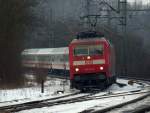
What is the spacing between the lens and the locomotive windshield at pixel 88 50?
28125 millimetres

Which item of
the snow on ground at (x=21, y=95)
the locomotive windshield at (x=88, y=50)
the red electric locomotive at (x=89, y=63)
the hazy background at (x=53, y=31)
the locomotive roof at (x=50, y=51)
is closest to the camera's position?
the snow on ground at (x=21, y=95)

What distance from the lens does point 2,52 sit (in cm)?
3484

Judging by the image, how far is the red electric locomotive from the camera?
91.2 ft

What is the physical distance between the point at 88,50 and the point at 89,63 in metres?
0.75

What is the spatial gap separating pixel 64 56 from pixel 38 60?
9343mm

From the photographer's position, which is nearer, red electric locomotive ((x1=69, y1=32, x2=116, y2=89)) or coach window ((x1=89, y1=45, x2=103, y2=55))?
red electric locomotive ((x1=69, y1=32, x2=116, y2=89))

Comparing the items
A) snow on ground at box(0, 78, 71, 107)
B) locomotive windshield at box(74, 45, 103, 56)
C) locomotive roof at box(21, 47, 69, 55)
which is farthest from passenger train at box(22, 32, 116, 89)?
locomotive roof at box(21, 47, 69, 55)

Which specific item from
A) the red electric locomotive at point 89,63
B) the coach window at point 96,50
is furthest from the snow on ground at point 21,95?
the coach window at point 96,50

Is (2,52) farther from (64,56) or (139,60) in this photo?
(139,60)

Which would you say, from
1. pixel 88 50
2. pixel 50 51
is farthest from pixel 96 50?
pixel 50 51

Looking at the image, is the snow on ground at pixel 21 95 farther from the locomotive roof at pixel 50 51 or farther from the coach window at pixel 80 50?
the locomotive roof at pixel 50 51

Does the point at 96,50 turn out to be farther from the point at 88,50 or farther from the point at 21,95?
the point at 21,95

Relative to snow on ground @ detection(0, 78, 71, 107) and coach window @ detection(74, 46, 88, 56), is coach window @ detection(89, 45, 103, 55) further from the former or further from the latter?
snow on ground @ detection(0, 78, 71, 107)

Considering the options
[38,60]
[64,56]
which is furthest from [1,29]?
[38,60]
